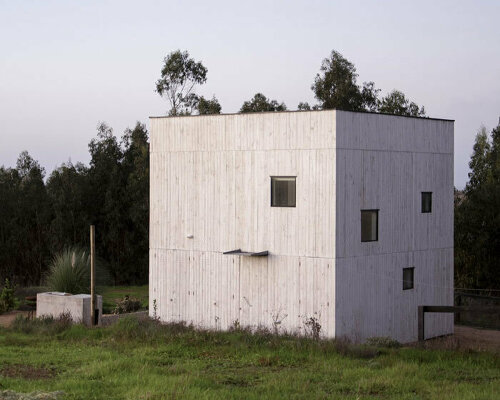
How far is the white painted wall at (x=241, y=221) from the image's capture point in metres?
18.1

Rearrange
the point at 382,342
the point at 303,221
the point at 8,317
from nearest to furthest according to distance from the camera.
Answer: the point at 382,342 → the point at 303,221 → the point at 8,317

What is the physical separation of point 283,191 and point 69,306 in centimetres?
626

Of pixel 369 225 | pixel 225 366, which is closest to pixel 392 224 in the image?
pixel 369 225

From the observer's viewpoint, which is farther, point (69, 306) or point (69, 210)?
point (69, 210)

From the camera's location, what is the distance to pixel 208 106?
121ft

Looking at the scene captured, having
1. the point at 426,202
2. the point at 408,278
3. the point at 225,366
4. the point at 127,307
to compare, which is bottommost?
the point at 127,307

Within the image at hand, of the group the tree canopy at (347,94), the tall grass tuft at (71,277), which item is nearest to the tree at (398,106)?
the tree canopy at (347,94)

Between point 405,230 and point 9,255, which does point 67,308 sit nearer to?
point 405,230

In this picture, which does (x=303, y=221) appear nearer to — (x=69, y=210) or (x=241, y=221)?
(x=241, y=221)

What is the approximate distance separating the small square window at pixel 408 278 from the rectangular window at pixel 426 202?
1.60 meters

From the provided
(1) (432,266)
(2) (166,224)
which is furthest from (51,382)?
(1) (432,266)

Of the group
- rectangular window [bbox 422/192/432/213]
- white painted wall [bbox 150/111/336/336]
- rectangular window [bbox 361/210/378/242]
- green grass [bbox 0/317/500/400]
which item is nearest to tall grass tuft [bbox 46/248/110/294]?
white painted wall [bbox 150/111/336/336]

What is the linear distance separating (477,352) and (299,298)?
466 cm

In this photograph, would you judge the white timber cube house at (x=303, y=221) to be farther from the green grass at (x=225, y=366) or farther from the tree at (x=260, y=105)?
the tree at (x=260, y=105)
